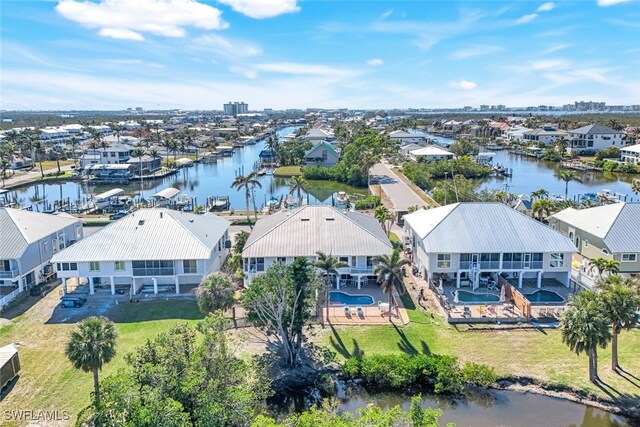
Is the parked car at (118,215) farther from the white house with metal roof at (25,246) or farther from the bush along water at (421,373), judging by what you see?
the bush along water at (421,373)

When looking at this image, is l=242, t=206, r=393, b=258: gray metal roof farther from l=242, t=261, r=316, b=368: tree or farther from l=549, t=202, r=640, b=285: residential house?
l=549, t=202, r=640, b=285: residential house

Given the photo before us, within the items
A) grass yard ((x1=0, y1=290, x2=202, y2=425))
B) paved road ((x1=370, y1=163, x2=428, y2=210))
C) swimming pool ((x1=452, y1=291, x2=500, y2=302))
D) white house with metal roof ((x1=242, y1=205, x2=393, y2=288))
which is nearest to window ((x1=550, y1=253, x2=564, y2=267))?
swimming pool ((x1=452, y1=291, x2=500, y2=302))

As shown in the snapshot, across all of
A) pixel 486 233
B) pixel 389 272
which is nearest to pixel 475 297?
pixel 486 233

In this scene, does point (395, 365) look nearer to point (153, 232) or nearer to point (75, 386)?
point (75, 386)

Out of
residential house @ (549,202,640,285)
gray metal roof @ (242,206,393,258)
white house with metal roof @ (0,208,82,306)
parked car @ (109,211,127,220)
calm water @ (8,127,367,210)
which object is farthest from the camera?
calm water @ (8,127,367,210)

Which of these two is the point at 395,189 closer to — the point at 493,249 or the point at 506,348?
the point at 493,249

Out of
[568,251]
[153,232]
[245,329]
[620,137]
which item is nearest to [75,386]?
[245,329]

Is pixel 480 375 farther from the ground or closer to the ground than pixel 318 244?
closer to the ground
